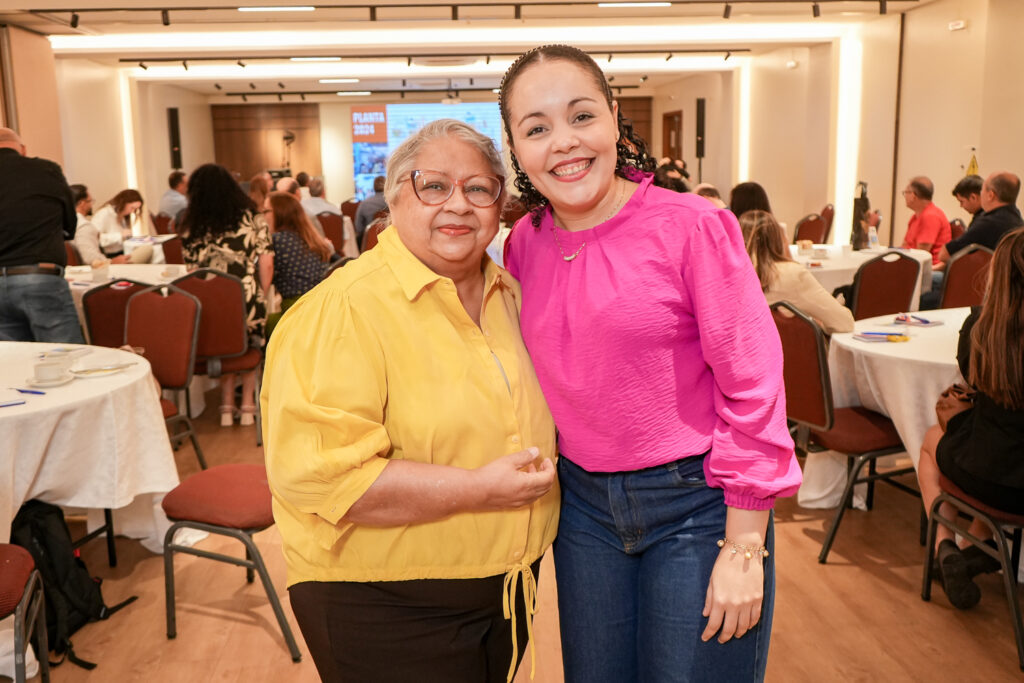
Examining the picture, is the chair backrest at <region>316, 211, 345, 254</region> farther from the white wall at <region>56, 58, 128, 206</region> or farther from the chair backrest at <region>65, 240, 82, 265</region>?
the white wall at <region>56, 58, 128, 206</region>

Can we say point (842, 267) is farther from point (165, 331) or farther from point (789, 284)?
point (165, 331)

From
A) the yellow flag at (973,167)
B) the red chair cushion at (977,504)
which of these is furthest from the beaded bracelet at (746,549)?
the yellow flag at (973,167)

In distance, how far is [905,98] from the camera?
415 inches

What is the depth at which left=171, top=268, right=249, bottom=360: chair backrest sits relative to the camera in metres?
5.17

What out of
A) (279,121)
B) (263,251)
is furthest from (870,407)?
(279,121)

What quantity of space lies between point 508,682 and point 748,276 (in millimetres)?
916

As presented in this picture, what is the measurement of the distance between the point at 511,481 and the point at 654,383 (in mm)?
278

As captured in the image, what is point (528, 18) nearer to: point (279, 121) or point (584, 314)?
point (584, 314)

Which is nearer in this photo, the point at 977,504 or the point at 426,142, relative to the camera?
the point at 426,142

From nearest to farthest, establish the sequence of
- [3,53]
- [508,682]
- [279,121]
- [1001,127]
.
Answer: [508,682], [1001,127], [3,53], [279,121]

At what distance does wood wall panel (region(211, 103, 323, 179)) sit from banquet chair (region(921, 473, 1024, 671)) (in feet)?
63.8

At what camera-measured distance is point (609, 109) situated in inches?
59.0

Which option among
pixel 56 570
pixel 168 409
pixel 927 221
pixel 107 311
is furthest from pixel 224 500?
pixel 927 221

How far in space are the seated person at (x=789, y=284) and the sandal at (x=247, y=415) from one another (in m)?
3.39
